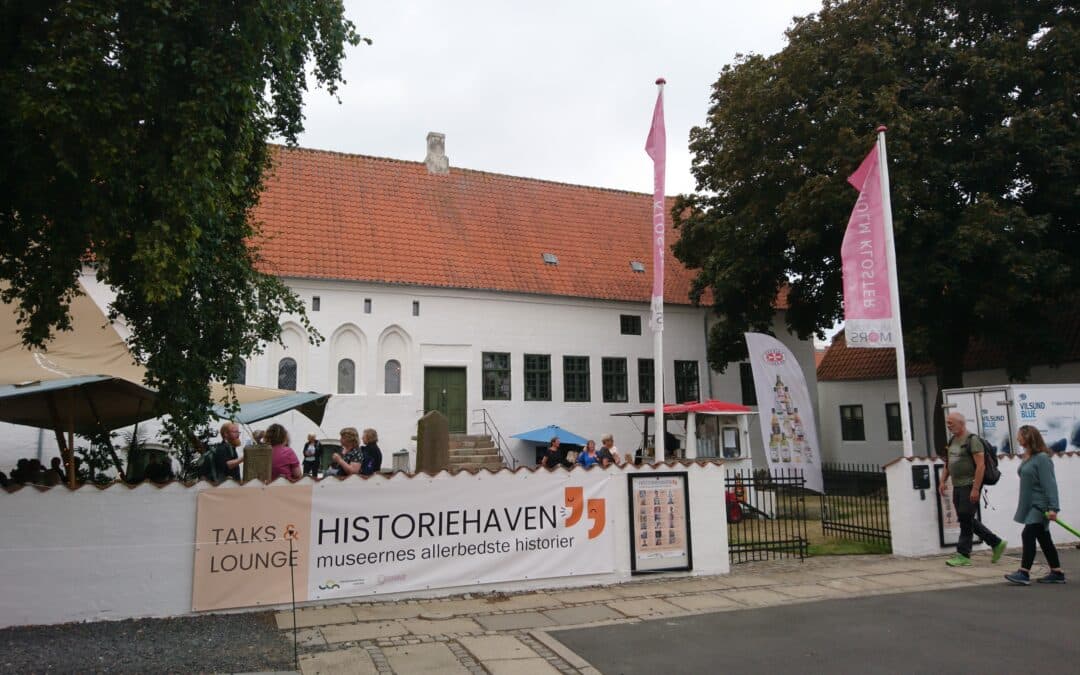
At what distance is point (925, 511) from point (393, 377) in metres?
16.4

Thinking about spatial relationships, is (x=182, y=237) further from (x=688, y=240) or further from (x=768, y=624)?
(x=688, y=240)

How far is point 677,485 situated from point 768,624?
277cm

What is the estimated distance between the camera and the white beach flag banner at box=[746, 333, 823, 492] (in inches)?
617

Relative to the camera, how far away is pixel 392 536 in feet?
28.7

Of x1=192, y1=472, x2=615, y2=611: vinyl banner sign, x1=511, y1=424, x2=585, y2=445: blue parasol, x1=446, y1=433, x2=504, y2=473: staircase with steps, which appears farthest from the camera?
x1=511, y1=424, x2=585, y2=445: blue parasol

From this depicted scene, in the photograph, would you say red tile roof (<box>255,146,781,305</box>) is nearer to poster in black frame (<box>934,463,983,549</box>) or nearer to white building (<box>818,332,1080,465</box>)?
white building (<box>818,332,1080,465</box>)

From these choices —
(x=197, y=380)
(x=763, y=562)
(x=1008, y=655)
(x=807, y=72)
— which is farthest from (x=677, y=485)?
(x=807, y=72)

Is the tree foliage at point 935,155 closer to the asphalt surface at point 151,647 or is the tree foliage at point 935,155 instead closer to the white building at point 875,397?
the white building at point 875,397

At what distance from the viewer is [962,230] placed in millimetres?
18812

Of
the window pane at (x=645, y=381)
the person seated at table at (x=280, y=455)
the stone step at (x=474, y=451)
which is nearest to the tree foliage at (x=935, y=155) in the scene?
the window pane at (x=645, y=381)

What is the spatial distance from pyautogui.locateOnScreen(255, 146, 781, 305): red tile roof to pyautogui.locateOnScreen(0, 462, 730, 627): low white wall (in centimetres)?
1522

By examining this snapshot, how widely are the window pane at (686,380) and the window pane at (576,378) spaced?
3880 millimetres

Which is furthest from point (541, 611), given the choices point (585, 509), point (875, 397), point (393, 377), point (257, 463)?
point (875, 397)

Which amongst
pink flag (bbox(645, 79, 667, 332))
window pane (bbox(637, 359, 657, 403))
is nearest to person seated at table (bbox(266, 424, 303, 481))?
pink flag (bbox(645, 79, 667, 332))
